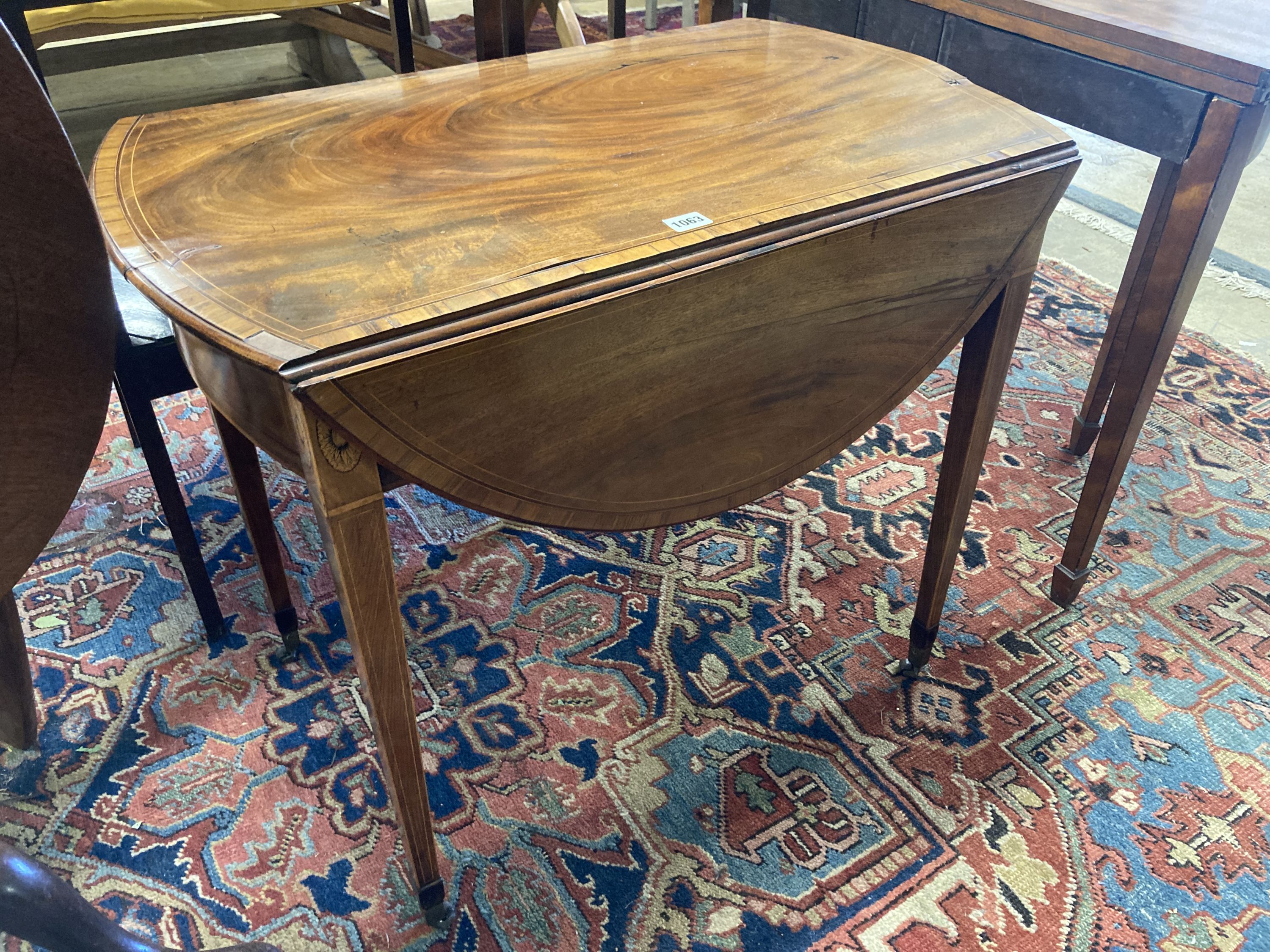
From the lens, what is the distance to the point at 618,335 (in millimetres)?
781

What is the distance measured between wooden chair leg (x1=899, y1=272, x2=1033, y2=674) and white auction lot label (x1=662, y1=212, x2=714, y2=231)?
0.40 metres

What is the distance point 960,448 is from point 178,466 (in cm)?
136

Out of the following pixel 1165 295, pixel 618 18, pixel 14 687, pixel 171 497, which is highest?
pixel 618 18

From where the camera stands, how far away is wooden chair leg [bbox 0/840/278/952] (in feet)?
2.68

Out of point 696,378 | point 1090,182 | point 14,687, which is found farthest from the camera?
point 1090,182

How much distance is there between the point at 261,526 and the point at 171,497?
118 mm

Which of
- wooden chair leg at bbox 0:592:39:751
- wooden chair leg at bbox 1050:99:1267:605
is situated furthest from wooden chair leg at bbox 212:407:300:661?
wooden chair leg at bbox 1050:99:1267:605

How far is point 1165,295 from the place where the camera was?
3.90 feet

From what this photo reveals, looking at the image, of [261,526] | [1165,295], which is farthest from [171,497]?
[1165,295]

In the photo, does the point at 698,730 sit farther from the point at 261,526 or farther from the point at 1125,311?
the point at 1125,311

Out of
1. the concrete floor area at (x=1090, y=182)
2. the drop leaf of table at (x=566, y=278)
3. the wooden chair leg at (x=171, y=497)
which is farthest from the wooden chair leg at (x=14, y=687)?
the concrete floor area at (x=1090, y=182)

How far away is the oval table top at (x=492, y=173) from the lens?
73 centimetres

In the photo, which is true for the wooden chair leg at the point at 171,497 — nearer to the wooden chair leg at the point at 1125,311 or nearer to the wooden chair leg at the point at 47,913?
the wooden chair leg at the point at 47,913

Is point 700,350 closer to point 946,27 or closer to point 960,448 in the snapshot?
point 960,448
